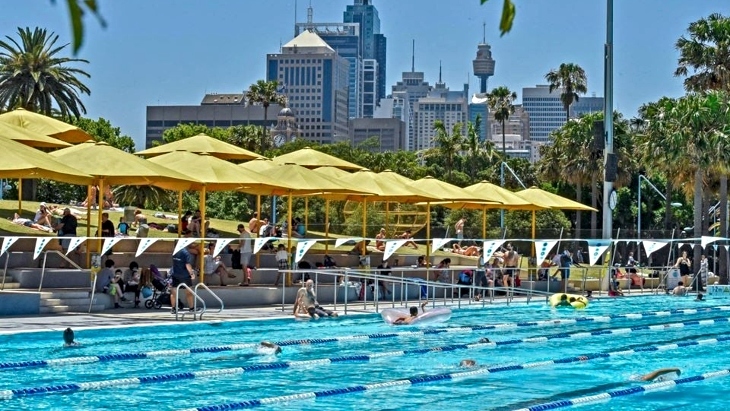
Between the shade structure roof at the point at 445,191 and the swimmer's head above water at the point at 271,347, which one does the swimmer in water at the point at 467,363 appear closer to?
the swimmer's head above water at the point at 271,347

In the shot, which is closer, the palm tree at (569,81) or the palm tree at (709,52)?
the palm tree at (709,52)

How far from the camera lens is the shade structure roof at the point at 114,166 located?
22.8 m

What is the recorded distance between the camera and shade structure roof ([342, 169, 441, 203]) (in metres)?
31.7

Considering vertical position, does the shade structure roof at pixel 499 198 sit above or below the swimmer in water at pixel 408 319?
above

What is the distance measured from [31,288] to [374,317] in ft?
23.1

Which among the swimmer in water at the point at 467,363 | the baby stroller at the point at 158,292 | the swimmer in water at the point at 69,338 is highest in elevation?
the baby stroller at the point at 158,292

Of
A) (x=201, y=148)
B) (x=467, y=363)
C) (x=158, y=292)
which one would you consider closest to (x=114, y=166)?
(x=158, y=292)

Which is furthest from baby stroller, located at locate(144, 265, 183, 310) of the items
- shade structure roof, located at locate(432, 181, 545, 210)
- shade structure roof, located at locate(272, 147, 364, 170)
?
shade structure roof, located at locate(432, 181, 545, 210)

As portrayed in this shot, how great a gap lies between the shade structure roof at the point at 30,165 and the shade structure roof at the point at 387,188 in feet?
33.3

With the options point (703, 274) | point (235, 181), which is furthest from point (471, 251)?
point (235, 181)

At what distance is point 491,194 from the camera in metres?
36.8

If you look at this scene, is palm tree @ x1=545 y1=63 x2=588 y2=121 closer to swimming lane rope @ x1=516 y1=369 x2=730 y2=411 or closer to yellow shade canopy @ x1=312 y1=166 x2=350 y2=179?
yellow shade canopy @ x1=312 y1=166 x2=350 y2=179

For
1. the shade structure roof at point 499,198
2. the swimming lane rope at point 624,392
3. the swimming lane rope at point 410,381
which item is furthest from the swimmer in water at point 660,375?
the shade structure roof at point 499,198

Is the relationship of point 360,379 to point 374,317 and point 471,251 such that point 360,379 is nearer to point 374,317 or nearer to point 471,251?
point 374,317
